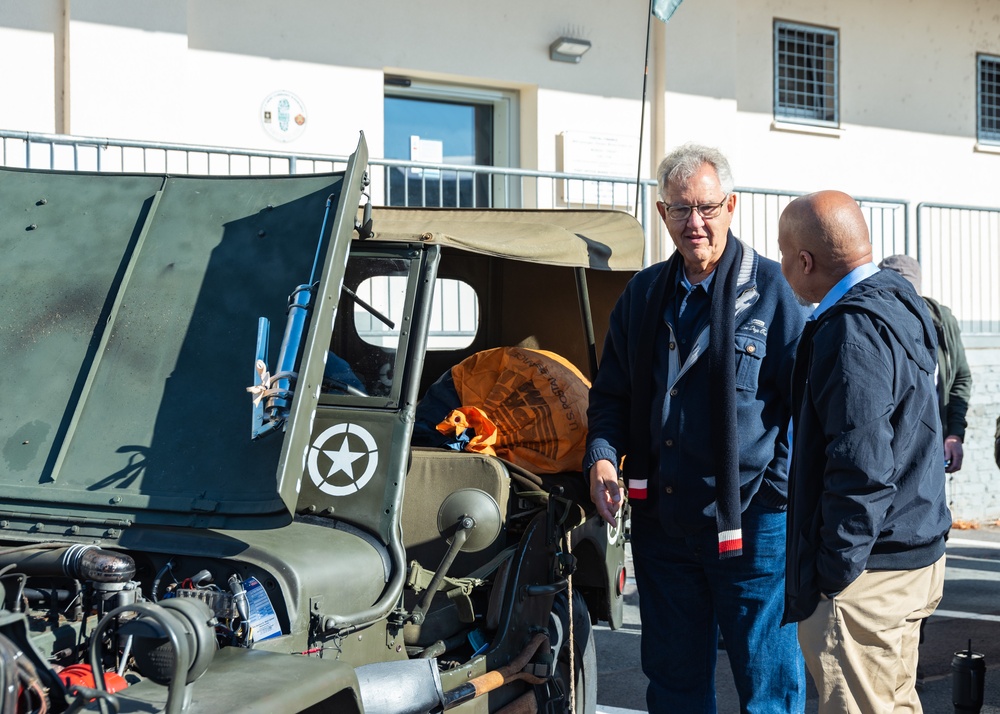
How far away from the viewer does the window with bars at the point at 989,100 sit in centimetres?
1333

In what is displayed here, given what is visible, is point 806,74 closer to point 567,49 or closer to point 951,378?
point 567,49

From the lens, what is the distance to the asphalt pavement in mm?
4938

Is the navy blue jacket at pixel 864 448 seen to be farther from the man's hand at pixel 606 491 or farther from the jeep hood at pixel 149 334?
the jeep hood at pixel 149 334

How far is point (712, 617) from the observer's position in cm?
344

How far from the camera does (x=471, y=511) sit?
3.17 metres

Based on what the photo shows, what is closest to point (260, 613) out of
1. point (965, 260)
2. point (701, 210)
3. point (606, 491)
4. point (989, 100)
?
point (606, 491)

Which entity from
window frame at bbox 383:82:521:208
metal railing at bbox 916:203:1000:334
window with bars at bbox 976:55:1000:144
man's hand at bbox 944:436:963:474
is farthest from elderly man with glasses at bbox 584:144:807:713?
window with bars at bbox 976:55:1000:144

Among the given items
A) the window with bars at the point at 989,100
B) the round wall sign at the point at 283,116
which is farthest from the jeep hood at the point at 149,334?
the window with bars at the point at 989,100

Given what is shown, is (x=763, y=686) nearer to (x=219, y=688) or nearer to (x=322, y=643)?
(x=322, y=643)

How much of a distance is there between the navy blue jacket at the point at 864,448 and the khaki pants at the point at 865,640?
52 mm

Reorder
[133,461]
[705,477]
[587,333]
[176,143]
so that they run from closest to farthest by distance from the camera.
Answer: [133,461], [705,477], [587,333], [176,143]

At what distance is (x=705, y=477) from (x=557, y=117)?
7666 millimetres

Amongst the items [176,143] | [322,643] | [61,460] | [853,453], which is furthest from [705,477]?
[176,143]

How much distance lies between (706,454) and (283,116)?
6746 millimetres
